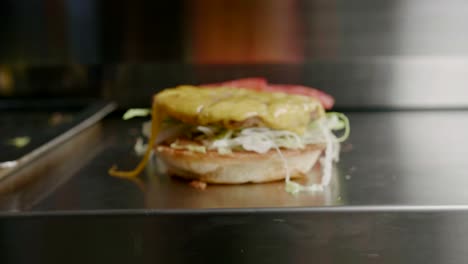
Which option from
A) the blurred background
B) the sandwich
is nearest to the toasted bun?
the sandwich

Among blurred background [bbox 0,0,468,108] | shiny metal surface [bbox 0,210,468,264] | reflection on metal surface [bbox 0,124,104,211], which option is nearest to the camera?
shiny metal surface [bbox 0,210,468,264]

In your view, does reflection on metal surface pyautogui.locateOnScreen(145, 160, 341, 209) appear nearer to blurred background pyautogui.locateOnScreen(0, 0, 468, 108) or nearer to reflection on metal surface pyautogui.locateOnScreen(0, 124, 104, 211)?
reflection on metal surface pyautogui.locateOnScreen(0, 124, 104, 211)

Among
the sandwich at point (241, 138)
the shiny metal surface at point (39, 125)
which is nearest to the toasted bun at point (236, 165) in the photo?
the sandwich at point (241, 138)

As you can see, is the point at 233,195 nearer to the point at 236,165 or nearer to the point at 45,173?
the point at 236,165

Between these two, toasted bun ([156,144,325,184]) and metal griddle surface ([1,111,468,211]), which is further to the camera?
toasted bun ([156,144,325,184])

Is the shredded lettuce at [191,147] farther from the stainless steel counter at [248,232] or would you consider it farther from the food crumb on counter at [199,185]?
the stainless steel counter at [248,232]

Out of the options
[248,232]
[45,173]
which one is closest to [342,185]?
[248,232]
